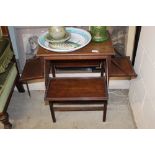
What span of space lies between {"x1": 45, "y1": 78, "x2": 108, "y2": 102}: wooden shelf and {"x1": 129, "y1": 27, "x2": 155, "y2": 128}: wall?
11.5 inches

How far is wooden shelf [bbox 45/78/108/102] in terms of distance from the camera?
1.51 meters

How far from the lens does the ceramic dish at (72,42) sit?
1.44 m

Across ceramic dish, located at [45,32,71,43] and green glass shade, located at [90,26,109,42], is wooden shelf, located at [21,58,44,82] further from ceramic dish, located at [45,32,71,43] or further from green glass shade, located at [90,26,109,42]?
green glass shade, located at [90,26,109,42]

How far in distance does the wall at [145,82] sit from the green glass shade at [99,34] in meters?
0.29

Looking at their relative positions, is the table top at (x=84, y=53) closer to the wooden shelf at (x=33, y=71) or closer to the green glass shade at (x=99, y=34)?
the green glass shade at (x=99, y=34)

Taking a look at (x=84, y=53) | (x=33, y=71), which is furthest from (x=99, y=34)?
(x=33, y=71)

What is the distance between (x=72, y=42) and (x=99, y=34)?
21 centimetres

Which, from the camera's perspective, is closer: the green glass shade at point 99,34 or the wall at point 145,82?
the wall at point 145,82

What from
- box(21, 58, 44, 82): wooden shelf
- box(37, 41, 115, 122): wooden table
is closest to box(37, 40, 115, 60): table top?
box(37, 41, 115, 122): wooden table

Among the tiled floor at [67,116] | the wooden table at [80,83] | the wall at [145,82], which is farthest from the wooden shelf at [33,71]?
the wall at [145,82]

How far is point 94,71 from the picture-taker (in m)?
1.96

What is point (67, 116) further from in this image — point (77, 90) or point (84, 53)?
point (84, 53)
